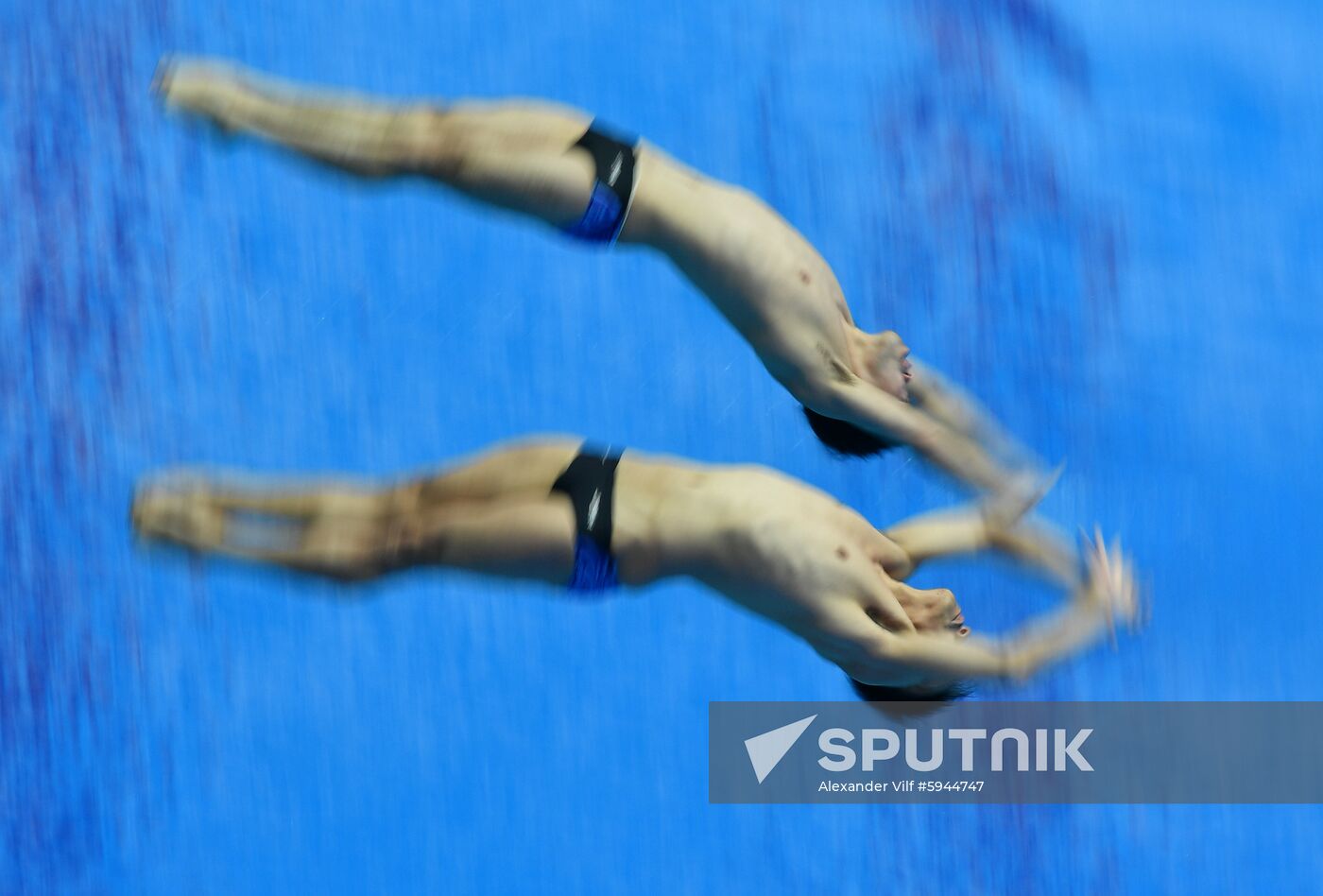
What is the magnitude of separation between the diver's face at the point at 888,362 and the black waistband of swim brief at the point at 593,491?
2.52ft

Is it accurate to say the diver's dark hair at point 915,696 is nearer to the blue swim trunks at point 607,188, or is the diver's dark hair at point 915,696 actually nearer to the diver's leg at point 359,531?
the diver's leg at point 359,531

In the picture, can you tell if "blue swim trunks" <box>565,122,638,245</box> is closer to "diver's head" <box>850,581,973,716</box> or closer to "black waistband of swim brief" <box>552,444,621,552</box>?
"black waistband of swim brief" <box>552,444,621,552</box>

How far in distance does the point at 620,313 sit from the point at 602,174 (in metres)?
2.31

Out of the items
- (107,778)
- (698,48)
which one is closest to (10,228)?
(107,778)

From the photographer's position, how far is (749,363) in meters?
5.62

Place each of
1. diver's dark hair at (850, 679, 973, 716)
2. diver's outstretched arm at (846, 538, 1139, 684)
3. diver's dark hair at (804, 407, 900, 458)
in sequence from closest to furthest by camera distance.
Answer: diver's outstretched arm at (846, 538, 1139, 684), diver's dark hair at (850, 679, 973, 716), diver's dark hair at (804, 407, 900, 458)

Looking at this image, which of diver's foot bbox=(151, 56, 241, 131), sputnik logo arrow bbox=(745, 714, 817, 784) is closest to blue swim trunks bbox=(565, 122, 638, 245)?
diver's foot bbox=(151, 56, 241, 131)

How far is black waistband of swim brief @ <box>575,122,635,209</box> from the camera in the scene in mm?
3289

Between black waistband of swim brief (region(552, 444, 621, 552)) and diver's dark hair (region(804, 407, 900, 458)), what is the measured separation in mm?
628

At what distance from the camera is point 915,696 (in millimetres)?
3377

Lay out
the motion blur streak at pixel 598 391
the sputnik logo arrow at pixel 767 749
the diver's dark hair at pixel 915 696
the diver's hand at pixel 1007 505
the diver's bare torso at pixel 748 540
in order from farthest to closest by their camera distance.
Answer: the sputnik logo arrow at pixel 767 749 → the motion blur streak at pixel 598 391 → the diver's hand at pixel 1007 505 → the diver's dark hair at pixel 915 696 → the diver's bare torso at pixel 748 540

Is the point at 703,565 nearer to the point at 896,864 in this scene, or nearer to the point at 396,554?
the point at 396,554

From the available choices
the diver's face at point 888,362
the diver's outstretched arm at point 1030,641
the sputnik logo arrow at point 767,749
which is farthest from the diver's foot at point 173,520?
the sputnik logo arrow at point 767,749

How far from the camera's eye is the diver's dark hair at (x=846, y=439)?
11.8ft
